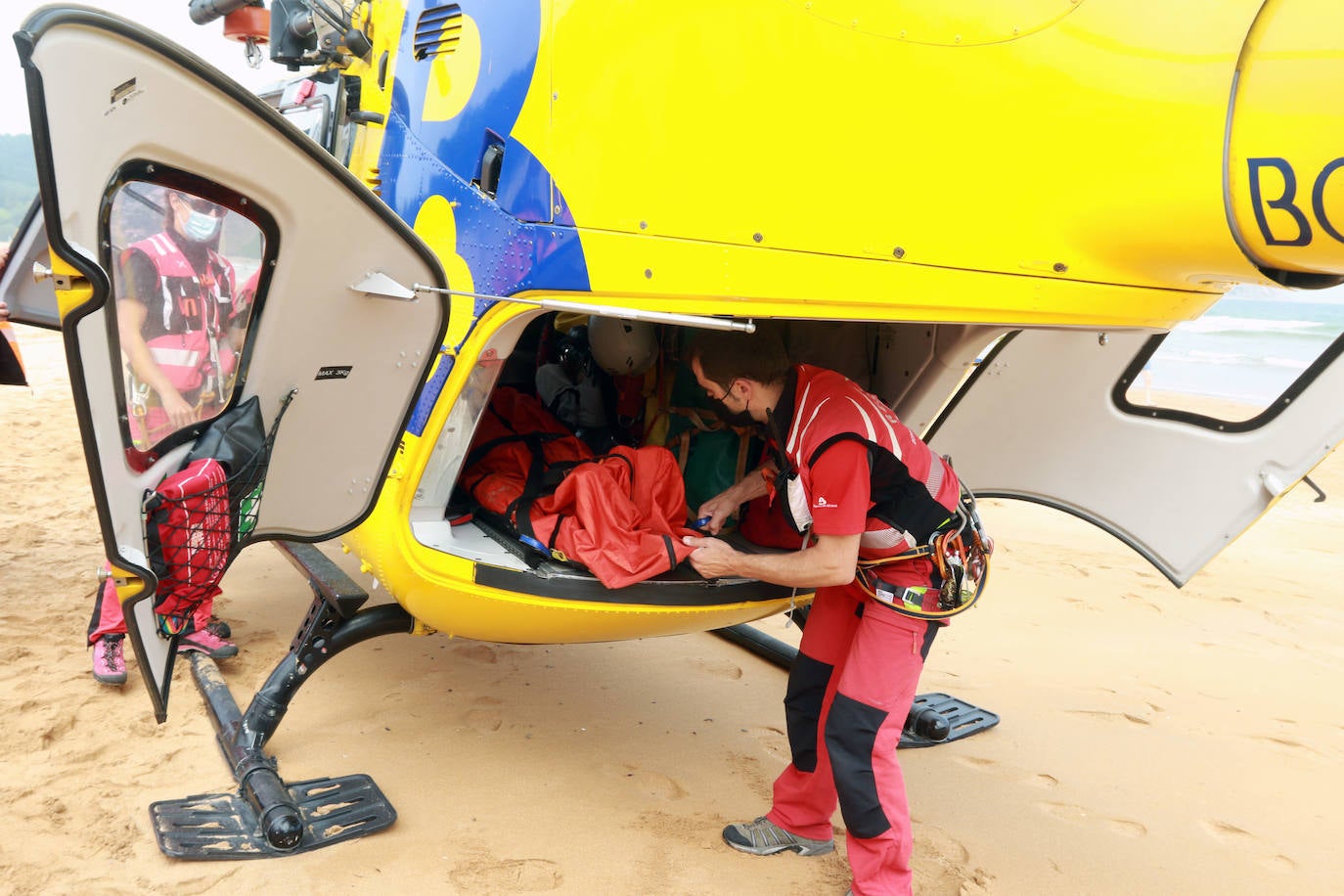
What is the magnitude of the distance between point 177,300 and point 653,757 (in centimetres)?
224

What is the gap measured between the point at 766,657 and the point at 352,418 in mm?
2528

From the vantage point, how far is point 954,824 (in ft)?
10.5

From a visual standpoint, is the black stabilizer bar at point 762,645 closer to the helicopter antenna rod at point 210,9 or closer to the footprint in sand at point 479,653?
the footprint in sand at point 479,653

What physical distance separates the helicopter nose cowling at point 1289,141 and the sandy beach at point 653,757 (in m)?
1.93

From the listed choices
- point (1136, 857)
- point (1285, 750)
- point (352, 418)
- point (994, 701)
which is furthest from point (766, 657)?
point (352, 418)

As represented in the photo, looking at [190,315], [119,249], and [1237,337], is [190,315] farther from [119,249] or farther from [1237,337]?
[1237,337]

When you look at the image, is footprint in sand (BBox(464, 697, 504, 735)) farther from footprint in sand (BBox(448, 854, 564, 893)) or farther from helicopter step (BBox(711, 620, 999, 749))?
helicopter step (BBox(711, 620, 999, 749))

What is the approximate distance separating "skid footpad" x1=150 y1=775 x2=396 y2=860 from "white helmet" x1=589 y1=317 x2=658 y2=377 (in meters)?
1.59

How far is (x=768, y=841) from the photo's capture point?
9.66 ft

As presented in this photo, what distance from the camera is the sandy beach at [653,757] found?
2.81 m

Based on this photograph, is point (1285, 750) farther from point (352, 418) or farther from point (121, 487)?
point (121, 487)

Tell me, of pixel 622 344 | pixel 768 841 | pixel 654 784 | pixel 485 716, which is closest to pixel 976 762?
pixel 768 841

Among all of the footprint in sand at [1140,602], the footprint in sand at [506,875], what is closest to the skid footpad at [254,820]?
the footprint in sand at [506,875]

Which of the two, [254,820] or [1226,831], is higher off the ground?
[1226,831]
